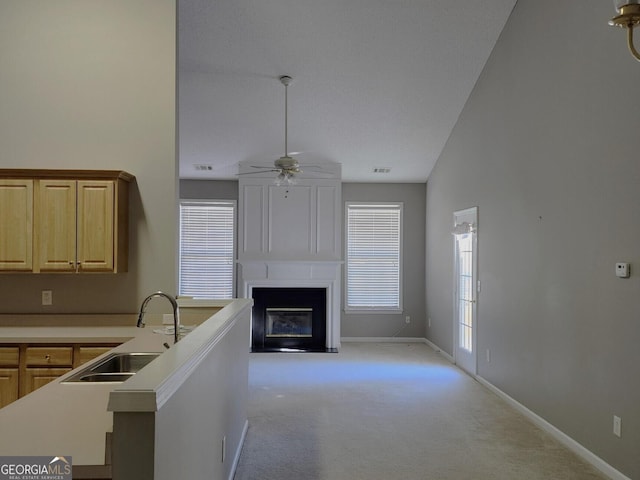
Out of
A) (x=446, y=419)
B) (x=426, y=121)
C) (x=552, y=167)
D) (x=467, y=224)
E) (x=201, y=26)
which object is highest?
(x=201, y=26)

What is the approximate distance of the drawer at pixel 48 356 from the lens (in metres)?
3.28

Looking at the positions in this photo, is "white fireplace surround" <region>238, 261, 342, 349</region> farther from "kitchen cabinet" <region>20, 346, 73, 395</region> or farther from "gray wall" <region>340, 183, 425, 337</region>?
"kitchen cabinet" <region>20, 346, 73, 395</region>

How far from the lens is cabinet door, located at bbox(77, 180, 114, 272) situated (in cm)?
358

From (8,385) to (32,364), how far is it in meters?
0.20

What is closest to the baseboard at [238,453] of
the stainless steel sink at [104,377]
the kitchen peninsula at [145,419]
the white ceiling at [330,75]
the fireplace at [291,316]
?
the kitchen peninsula at [145,419]

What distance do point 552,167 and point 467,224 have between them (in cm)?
192

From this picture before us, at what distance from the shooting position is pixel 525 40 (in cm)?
457

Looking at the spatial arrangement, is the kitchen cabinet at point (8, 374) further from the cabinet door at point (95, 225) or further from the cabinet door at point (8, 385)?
the cabinet door at point (95, 225)

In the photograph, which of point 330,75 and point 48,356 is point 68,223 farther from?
point 330,75

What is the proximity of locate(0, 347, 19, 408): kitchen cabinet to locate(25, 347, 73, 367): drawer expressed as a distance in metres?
0.08

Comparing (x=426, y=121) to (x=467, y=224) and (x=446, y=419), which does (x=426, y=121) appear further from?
(x=446, y=419)

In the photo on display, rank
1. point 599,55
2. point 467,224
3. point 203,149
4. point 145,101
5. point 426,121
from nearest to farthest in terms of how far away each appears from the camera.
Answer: point 599,55 < point 145,101 < point 467,224 < point 426,121 < point 203,149

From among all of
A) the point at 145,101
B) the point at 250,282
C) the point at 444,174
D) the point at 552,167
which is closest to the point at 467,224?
the point at 444,174

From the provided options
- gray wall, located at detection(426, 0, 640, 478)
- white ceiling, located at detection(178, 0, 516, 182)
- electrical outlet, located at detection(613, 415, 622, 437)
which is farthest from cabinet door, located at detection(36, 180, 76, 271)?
electrical outlet, located at detection(613, 415, 622, 437)
